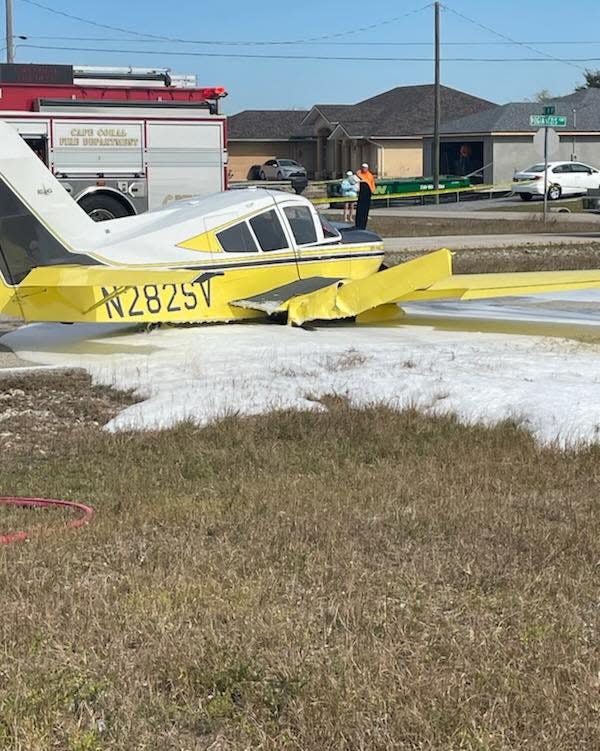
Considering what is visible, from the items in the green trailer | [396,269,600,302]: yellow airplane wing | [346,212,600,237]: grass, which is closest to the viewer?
[396,269,600,302]: yellow airplane wing

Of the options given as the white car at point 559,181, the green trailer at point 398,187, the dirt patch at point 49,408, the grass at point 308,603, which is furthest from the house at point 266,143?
the grass at point 308,603

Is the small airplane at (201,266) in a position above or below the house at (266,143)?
below

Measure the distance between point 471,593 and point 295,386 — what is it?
5.47 metres

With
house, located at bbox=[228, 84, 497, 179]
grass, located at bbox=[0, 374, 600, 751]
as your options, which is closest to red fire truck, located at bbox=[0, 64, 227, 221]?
grass, located at bbox=[0, 374, 600, 751]

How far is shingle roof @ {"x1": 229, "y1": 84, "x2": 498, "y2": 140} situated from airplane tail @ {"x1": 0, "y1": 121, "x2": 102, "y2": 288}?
63872mm

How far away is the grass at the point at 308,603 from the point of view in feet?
12.3

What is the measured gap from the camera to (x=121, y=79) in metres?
25.1

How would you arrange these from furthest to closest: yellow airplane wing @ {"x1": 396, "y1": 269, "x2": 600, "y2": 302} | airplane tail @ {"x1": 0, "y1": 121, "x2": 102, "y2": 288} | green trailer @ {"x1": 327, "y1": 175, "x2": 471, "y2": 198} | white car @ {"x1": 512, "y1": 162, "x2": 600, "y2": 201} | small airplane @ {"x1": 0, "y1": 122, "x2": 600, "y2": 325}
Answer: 1. green trailer @ {"x1": 327, "y1": 175, "x2": 471, "y2": 198}
2. white car @ {"x1": 512, "y1": 162, "x2": 600, "y2": 201}
3. yellow airplane wing @ {"x1": 396, "y1": 269, "x2": 600, "y2": 302}
4. airplane tail @ {"x1": 0, "y1": 121, "x2": 102, "y2": 288}
5. small airplane @ {"x1": 0, "y1": 122, "x2": 600, "y2": 325}

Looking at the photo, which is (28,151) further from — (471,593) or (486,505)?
(471,593)

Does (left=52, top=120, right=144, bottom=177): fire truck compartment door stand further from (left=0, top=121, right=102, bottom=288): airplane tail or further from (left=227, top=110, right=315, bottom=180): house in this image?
(left=227, top=110, right=315, bottom=180): house

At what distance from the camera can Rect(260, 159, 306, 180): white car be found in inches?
2820

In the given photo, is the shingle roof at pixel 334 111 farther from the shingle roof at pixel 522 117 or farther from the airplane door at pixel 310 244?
the airplane door at pixel 310 244

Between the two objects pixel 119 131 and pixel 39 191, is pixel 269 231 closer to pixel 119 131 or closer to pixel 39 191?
pixel 39 191

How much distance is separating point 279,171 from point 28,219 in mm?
61286
